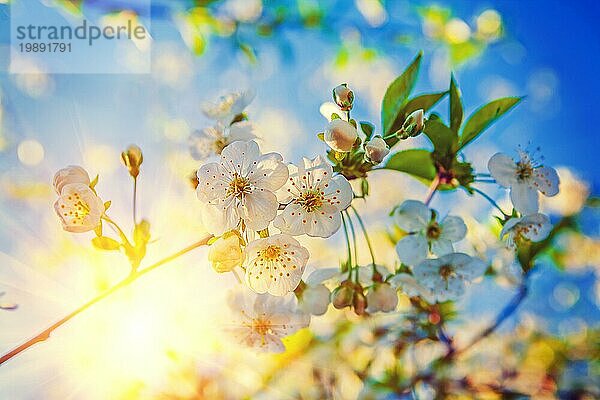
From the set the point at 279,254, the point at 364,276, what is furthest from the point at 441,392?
the point at 279,254

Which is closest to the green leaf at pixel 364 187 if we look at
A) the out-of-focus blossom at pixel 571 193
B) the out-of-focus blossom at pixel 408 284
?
the out-of-focus blossom at pixel 408 284

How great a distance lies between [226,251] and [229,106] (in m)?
0.20

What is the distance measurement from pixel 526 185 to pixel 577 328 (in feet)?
1.59

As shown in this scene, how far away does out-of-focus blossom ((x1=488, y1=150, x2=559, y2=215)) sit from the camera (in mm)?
601

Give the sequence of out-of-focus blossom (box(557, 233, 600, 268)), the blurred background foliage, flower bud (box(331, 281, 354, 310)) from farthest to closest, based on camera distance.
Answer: out-of-focus blossom (box(557, 233, 600, 268))
the blurred background foliage
flower bud (box(331, 281, 354, 310))

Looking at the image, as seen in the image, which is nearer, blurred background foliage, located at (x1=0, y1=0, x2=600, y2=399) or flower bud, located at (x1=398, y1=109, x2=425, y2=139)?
flower bud, located at (x1=398, y1=109, x2=425, y2=139)

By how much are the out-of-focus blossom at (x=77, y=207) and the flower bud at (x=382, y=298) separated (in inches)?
11.1

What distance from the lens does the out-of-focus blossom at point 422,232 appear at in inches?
24.7

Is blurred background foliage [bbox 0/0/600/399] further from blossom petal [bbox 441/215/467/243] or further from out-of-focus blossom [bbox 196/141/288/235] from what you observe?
out-of-focus blossom [bbox 196/141/288/235]

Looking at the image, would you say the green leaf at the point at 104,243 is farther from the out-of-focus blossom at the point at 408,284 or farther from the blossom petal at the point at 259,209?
the out-of-focus blossom at the point at 408,284

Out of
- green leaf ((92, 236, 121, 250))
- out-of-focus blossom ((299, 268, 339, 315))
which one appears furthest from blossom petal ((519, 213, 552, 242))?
green leaf ((92, 236, 121, 250))

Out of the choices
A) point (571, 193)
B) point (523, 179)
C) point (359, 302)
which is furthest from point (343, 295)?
point (571, 193)

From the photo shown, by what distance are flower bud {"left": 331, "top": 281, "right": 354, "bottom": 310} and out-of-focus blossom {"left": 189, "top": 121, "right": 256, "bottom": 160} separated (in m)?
0.18

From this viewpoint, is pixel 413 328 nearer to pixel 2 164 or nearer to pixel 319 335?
pixel 319 335
